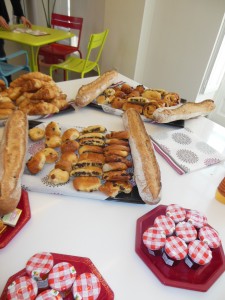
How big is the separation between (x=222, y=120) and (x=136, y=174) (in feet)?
6.11

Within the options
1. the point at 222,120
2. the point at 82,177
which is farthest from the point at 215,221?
the point at 222,120

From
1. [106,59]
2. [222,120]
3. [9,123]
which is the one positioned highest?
[9,123]

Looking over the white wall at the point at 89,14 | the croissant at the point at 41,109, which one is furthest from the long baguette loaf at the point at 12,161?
the white wall at the point at 89,14

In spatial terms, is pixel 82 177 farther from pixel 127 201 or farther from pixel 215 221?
pixel 215 221

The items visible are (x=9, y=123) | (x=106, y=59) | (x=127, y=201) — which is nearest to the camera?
(x=127, y=201)

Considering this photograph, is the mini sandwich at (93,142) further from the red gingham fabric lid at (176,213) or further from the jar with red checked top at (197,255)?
the jar with red checked top at (197,255)

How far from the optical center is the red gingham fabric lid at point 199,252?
1.62 ft

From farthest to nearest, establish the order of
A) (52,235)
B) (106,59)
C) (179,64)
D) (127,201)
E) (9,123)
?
1. (106,59)
2. (179,64)
3. (9,123)
4. (127,201)
5. (52,235)

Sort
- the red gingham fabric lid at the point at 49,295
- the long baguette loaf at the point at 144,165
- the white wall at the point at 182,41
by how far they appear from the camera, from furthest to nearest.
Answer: the white wall at the point at 182,41 → the long baguette loaf at the point at 144,165 → the red gingham fabric lid at the point at 49,295

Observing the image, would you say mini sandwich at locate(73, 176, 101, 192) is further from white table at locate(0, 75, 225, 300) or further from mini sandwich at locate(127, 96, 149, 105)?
mini sandwich at locate(127, 96, 149, 105)

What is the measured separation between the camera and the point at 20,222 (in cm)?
58

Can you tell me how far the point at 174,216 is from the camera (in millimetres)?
585

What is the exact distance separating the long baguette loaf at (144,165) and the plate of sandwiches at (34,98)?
0.37m

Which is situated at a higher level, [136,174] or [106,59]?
[136,174]
